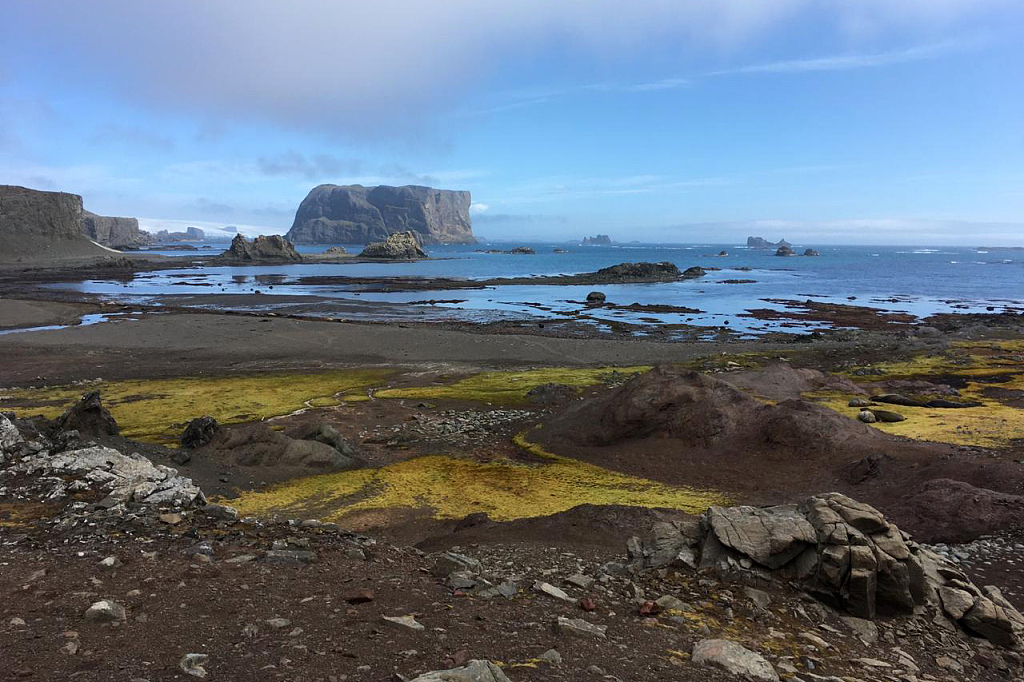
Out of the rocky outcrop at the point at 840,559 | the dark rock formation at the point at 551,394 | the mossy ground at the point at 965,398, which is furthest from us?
the dark rock formation at the point at 551,394

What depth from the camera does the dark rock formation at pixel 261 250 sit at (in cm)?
19038

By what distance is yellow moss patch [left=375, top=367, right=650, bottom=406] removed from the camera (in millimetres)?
32344

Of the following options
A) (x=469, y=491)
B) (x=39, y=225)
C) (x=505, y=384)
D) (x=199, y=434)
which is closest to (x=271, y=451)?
(x=199, y=434)

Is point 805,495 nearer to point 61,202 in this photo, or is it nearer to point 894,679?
point 894,679

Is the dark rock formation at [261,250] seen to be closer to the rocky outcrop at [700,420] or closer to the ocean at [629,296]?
the ocean at [629,296]

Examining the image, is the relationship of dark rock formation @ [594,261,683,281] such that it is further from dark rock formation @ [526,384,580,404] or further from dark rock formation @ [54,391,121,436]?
dark rock formation @ [54,391,121,436]

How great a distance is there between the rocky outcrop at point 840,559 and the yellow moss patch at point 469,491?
17.5ft

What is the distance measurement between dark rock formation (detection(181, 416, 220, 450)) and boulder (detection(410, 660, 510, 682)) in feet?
58.1

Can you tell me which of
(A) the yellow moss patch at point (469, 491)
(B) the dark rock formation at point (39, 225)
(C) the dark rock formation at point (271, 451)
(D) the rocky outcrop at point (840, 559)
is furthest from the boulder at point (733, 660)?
(B) the dark rock formation at point (39, 225)

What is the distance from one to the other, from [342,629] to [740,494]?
13390 millimetres

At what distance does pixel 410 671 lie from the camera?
7.49 meters

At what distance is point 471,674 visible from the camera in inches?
274

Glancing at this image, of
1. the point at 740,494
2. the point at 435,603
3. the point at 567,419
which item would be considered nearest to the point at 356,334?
the point at 567,419

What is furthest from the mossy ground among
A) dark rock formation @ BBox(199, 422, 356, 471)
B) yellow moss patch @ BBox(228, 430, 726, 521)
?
dark rock formation @ BBox(199, 422, 356, 471)
